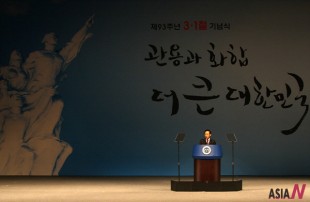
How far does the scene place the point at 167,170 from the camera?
1212 centimetres

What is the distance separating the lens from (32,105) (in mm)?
12188

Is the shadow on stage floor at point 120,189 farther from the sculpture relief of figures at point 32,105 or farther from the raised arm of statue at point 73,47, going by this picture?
the raised arm of statue at point 73,47

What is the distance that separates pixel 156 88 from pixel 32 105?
1906 mm

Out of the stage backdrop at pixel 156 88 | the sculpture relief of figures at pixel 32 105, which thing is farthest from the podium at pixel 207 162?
the sculpture relief of figures at pixel 32 105

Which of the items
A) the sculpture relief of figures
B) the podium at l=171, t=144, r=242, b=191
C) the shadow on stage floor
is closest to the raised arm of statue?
the sculpture relief of figures

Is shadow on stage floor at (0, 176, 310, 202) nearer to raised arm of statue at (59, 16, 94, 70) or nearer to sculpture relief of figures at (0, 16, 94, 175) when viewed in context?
sculpture relief of figures at (0, 16, 94, 175)

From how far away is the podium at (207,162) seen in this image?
9375 mm

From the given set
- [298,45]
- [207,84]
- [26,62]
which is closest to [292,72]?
[298,45]

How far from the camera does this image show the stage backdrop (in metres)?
12.1

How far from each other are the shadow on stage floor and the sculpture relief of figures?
0.36m

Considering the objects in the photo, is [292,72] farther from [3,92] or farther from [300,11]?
[3,92]

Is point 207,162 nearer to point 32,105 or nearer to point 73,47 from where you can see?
point 73,47

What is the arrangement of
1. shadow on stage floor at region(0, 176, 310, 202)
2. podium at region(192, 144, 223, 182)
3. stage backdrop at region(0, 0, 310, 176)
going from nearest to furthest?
shadow on stage floor at region(0, 176, 310, 202) < podium at region(192, 144, 223, 182) < stage backdrop at region(0, 0, 310, 176)

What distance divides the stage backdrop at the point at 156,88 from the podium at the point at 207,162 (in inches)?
102
